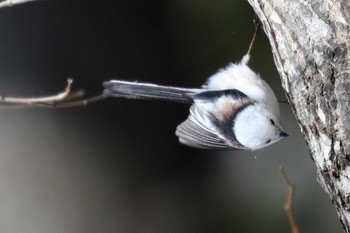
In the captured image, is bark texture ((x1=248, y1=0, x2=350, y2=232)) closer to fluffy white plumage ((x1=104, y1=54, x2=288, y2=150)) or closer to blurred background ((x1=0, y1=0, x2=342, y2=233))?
fluffy white plumage ((x1=104, y1=54, x2=288, y2=150))

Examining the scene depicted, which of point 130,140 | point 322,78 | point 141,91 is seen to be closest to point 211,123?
point 141,91

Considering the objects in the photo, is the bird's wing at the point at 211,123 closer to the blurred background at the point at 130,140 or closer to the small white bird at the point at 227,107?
the small white bird at the point at 227,107

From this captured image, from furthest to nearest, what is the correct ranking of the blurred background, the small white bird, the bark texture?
the blurred background → the small white bird → the bark texture

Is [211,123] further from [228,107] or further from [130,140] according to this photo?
[130,140]

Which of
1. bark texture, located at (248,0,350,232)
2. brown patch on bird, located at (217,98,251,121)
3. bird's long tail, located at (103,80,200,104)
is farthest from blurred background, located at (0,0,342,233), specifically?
bark texture, located at (248,0,350,232)

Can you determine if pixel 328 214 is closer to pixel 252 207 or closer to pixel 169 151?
pixel 252 207

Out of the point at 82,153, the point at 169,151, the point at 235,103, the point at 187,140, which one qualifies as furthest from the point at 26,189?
the point at 235,103
